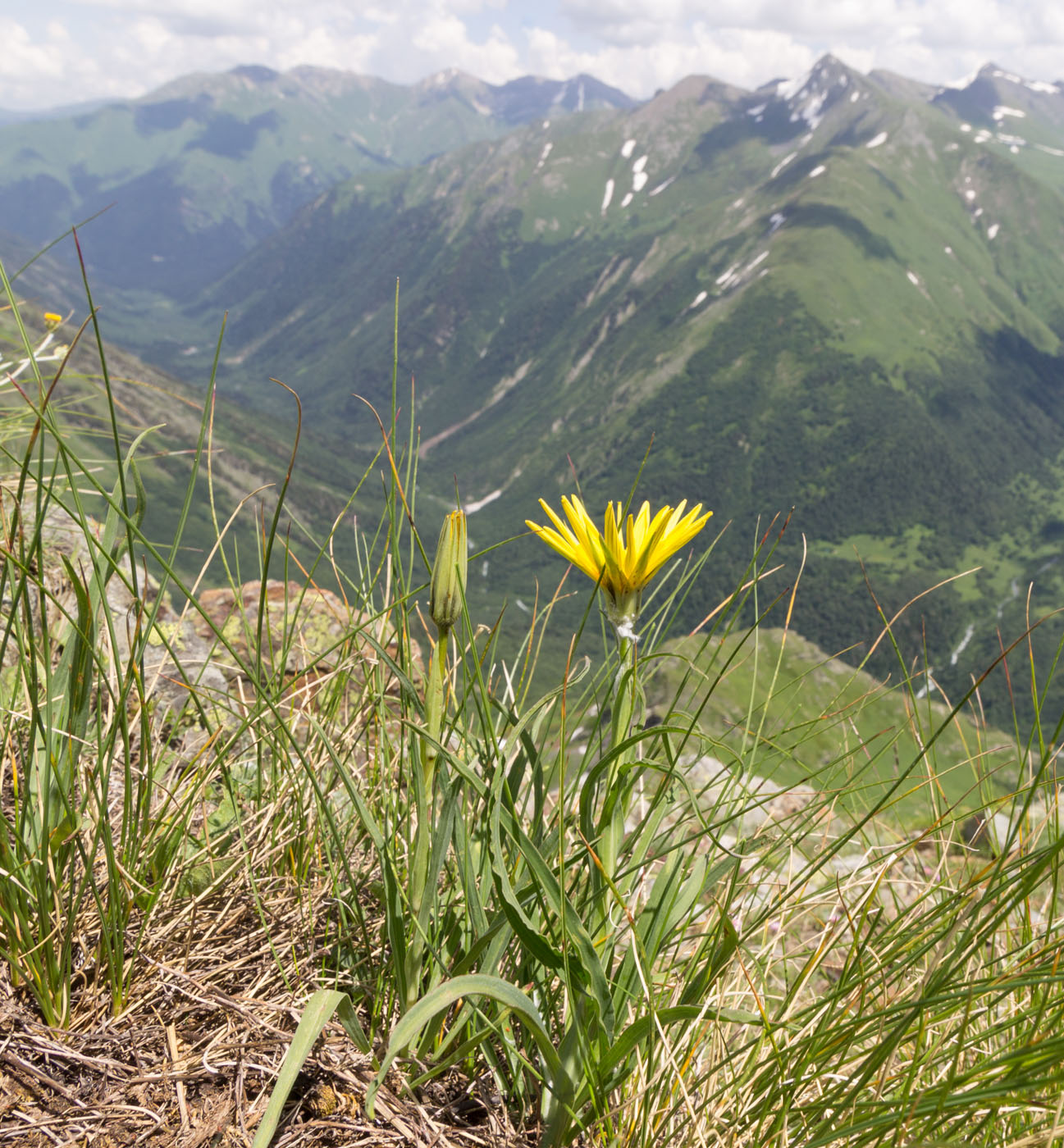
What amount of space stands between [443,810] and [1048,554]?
23392 centimetres

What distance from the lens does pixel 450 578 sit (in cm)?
167

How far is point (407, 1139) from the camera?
1796 mm

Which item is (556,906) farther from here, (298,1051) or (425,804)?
(298,1051)

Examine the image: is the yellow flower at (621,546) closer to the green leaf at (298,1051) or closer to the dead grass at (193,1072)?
the green leaf at (298,1051)

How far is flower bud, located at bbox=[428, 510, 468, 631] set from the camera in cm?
166

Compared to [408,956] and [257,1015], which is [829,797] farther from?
[257,1015]

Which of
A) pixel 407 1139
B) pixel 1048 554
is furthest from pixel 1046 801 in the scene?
pixel 1048 554

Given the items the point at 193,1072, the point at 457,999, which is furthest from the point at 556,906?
the point at 193,1072

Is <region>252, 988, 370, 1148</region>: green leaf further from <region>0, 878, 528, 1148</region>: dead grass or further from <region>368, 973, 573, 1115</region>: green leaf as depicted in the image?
<region>0, 878, 528, 1148</region>: dead grass

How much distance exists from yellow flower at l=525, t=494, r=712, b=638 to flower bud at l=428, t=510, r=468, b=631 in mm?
178

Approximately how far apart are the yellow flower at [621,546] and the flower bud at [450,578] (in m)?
0.18

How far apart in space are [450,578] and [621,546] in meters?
0.40

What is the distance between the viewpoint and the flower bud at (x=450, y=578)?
1663mm

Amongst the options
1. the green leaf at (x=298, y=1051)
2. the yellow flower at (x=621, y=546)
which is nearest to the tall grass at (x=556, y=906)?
the green leaf at (x=298, y=1051)
